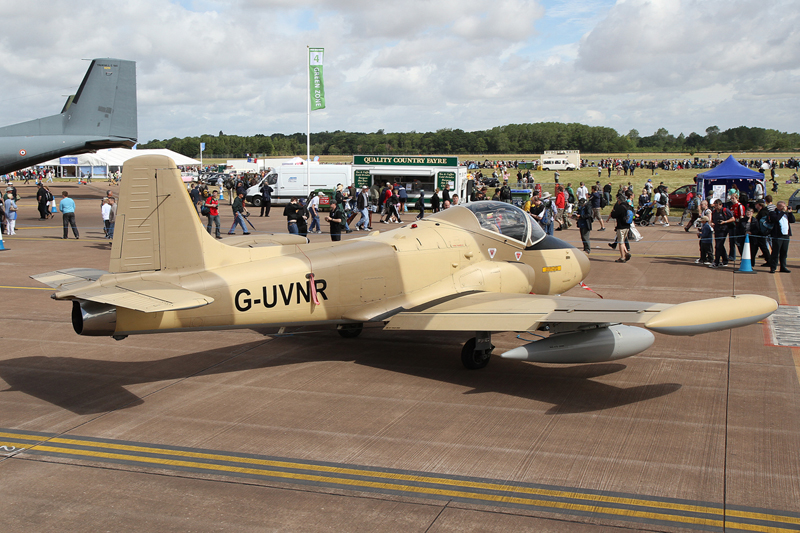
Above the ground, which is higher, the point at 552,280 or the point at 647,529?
the point at 552,280

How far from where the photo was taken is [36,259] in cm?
1867

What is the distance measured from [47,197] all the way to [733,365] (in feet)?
105

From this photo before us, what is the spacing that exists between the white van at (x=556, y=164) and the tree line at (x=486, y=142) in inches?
2662

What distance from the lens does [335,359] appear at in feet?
31.2

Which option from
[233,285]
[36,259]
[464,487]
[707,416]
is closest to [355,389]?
[233,285]

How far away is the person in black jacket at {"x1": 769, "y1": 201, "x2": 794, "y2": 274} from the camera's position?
1592 centimetres

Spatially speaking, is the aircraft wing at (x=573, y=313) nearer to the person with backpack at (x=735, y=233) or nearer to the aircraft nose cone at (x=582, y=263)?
the aircraft nose cone at (x=582, y=263)

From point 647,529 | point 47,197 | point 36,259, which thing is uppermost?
point 47,197

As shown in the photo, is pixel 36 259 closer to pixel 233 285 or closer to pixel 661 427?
pixel 233 285

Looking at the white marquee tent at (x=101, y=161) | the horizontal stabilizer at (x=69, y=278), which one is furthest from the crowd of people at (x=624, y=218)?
the white marquee tent at (x=101, y=161)

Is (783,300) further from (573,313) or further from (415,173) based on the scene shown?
(415,173)

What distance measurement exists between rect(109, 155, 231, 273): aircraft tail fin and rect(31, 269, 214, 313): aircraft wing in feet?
1.34

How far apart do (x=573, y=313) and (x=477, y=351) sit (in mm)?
1636

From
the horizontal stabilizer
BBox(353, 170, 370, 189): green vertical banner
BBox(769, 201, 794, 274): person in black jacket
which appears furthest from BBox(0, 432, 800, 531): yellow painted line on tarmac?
BBox(353, 170, 370, 189): green vertical banner
